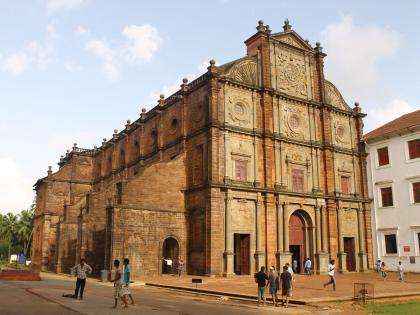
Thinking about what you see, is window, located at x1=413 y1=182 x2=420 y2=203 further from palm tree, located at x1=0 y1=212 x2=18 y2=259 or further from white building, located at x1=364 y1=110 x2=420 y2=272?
palm tree, located at x1=0 y1=212 x2=18 y2=259

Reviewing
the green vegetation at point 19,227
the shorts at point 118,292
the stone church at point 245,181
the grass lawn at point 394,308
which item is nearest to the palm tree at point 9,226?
the green vegetation at point 19,227

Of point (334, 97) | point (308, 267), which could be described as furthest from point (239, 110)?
point (308, 267)

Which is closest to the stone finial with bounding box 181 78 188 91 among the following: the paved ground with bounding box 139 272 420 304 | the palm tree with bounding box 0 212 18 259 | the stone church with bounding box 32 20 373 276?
the stone church with bounding box 32 20 373 276

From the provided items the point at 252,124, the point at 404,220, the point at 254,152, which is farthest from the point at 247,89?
the point at 404,220

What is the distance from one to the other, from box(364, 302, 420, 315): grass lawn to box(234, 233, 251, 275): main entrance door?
13.3 metres

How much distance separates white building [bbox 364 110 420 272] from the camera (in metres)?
32.4

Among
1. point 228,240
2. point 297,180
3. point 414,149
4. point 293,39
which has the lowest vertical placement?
point 228,240

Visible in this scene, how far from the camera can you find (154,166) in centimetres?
2970

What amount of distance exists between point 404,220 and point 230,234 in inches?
570

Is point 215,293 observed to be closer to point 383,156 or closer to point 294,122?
point 294,122

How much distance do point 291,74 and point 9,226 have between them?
67.0 m

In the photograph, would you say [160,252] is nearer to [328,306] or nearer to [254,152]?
[254,152]

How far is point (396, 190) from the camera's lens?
3409 centimetres

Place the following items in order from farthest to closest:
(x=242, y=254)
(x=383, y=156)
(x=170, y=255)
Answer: (x=383, y=156) → (x=170, y=255) → (x=242, y=254)
